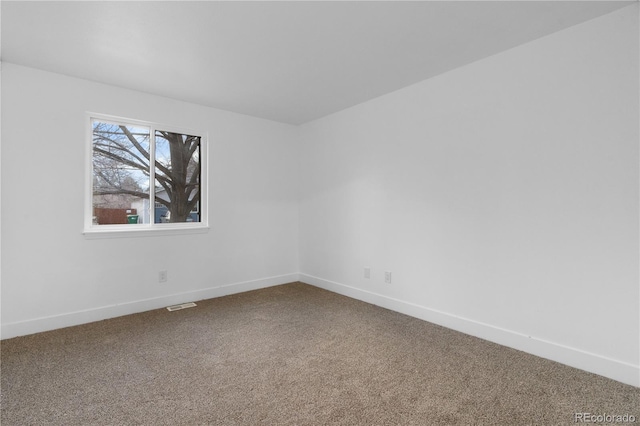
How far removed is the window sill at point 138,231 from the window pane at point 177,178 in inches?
6.4

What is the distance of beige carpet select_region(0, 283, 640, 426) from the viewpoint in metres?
1.71

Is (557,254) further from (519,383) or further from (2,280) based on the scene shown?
(2,280)

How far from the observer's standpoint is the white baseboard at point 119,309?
2.76 m

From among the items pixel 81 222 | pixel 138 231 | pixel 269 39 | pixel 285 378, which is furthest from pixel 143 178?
pixel 285 378

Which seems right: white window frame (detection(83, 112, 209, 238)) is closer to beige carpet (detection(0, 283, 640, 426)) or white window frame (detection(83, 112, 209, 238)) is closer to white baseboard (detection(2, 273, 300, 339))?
white baseboard (detection(2, 273, 300, 339))

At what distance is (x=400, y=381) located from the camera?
2.03m

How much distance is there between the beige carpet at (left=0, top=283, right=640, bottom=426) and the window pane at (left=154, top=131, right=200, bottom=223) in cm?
128

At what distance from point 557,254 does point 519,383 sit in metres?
0.96

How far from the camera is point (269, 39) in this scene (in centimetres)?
235

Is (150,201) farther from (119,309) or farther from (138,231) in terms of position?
(119,309)

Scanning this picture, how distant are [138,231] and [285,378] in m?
2.33

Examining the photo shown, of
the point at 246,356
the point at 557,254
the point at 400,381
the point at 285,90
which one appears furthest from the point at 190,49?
the point at 557,254

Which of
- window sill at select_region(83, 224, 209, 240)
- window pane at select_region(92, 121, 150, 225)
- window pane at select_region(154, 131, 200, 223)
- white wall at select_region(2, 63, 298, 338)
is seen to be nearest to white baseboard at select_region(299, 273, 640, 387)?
white wall at select_region(2, 63, 298, 338)

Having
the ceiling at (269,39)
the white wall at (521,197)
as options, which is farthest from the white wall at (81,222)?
the white wall at (521,197)
